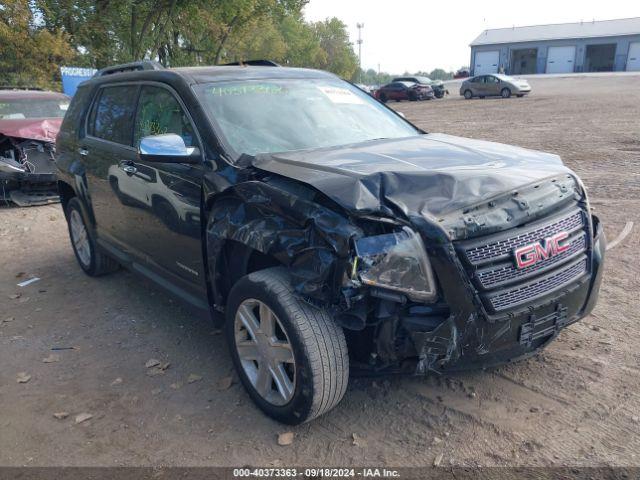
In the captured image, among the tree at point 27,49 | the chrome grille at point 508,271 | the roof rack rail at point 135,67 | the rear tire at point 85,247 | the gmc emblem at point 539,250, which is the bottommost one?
Answer: the rear tire at point 85,247

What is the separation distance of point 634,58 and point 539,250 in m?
71.9

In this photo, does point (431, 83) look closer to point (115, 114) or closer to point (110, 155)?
point (115, 114)

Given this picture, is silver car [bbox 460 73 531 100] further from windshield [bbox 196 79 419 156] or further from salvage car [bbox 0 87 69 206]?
windshield [bbox 196 79 419 156]

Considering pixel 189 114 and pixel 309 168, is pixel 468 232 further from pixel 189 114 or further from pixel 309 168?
pixel 189 114

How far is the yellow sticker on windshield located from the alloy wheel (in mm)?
1922

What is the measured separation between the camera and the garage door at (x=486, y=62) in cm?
6744

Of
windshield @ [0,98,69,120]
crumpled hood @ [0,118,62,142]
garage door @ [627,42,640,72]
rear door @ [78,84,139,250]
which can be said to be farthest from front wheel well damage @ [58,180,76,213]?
garage door @ [627,42,640,72]

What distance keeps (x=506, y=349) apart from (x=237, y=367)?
155cm

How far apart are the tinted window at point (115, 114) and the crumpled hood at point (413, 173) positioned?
66.2 inches

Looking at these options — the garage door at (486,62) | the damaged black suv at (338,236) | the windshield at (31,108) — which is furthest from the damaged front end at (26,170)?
the garage door at (486,62)

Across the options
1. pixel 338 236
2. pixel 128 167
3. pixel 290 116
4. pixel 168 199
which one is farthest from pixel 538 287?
pixel 128 167

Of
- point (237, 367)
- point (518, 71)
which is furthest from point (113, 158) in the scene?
point (518, 71)

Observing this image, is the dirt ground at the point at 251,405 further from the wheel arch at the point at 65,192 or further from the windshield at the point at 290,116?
the windshield at the point at 290,116

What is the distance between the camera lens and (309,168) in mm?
2879
